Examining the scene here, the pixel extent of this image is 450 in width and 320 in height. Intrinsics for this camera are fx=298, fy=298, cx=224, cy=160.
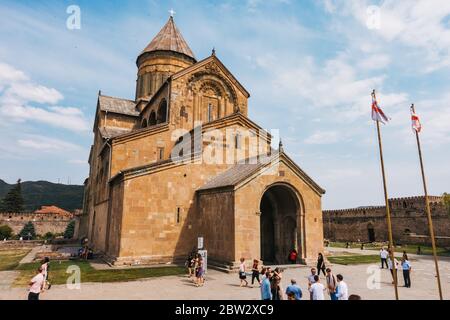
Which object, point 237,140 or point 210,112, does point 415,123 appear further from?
point 210,112

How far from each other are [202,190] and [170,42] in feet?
73.2

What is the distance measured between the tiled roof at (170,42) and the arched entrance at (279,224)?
21825mm

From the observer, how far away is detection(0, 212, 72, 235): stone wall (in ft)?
171

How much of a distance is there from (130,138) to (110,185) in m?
3.62

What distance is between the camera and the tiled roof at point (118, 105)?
99.8 feet

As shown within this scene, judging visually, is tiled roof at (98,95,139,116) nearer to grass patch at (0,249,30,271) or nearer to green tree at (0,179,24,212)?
grass patch at (0,249,30,271)

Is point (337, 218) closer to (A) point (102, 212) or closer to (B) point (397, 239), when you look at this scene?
(B) point (397, 239)

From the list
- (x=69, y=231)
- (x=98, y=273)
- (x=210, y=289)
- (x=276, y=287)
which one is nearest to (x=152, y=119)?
(x=98, y=273)

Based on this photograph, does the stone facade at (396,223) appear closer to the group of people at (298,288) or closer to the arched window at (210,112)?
the arched window at (210,112)

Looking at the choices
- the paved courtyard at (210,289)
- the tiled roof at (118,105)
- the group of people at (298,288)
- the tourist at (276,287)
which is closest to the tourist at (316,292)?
A: the group of people at (298,288)

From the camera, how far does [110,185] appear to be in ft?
68.6

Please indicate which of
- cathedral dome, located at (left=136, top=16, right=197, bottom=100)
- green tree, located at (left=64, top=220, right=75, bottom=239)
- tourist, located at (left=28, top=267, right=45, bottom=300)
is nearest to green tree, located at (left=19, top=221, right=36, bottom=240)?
green tree, located at (left=64, top=220, right=75, bottom=239)

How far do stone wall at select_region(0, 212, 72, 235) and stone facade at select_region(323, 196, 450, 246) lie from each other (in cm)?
4737
